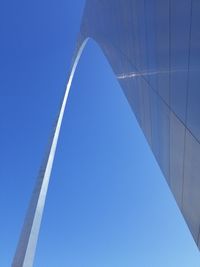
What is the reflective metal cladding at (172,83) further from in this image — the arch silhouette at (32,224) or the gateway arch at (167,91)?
the arch silhouette at (32,224)

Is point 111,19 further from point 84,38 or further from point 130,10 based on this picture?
point 84,38

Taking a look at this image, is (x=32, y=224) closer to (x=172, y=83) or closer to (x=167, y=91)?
(x=167, y=91)

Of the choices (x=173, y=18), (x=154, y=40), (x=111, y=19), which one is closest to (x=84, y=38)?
(x=111, y=19)

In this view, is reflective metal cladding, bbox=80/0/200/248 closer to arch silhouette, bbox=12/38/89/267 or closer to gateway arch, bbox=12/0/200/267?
gateway arch, bbox=12/0/200/267

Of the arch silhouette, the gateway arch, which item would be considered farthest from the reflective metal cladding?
the arch silhouette

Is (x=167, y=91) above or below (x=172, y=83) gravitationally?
below

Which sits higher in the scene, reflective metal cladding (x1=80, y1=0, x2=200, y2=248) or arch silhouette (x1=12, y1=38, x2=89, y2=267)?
reflective metal cladding (x1=80, y1=0, x2=200, y2=248)

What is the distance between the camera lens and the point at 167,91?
9.71 m

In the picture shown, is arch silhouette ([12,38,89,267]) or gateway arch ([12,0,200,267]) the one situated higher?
gateway arch ([12,0,200,267])

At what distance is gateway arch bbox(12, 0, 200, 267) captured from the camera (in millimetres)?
7613

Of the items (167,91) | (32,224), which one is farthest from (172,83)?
(32,224)

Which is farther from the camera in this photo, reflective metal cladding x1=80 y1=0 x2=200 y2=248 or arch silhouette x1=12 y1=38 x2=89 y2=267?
arch silhouette x1=12 y1=38 x2=89 y2=267

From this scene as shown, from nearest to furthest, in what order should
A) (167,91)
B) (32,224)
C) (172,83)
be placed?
(172,83)
(167,91)
(32,224)

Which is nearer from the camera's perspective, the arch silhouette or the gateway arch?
the gateway arch
